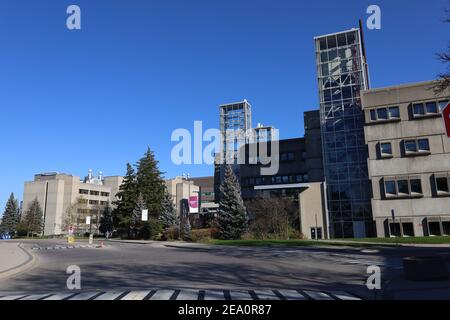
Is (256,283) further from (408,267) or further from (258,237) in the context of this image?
(258,237)

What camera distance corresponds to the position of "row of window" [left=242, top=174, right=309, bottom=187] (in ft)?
233

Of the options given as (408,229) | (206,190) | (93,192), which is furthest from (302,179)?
(93,192)

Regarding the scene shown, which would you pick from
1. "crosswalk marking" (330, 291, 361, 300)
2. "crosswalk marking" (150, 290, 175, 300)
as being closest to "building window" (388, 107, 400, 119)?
"crosswalk marking" (330, 291, 361, 300)

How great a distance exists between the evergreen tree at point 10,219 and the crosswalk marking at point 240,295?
10612 cm

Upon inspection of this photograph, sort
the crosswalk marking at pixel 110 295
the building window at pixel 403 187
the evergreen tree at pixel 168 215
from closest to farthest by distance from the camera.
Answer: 1. the crosswalk marking at pixel 110 295
2. the building window at pixel 403 187
3. the evergreen tree at pixel 168 215

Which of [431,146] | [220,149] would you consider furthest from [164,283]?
[220,149]

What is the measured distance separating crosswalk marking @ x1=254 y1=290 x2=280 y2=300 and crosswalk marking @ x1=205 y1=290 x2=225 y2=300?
2.99 ft

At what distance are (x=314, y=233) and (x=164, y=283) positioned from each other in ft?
148

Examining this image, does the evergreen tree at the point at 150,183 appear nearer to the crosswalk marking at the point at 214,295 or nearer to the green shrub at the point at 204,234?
the green shrub at the point at 204,234

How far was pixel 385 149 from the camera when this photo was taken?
5116cm

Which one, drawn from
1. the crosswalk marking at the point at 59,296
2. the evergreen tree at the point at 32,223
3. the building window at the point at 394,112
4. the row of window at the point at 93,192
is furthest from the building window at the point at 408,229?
the row of window at the point at 93,192

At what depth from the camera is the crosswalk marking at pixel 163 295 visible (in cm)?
1001

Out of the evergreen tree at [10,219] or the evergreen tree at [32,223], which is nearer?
the evergreen tree at [32,223]
